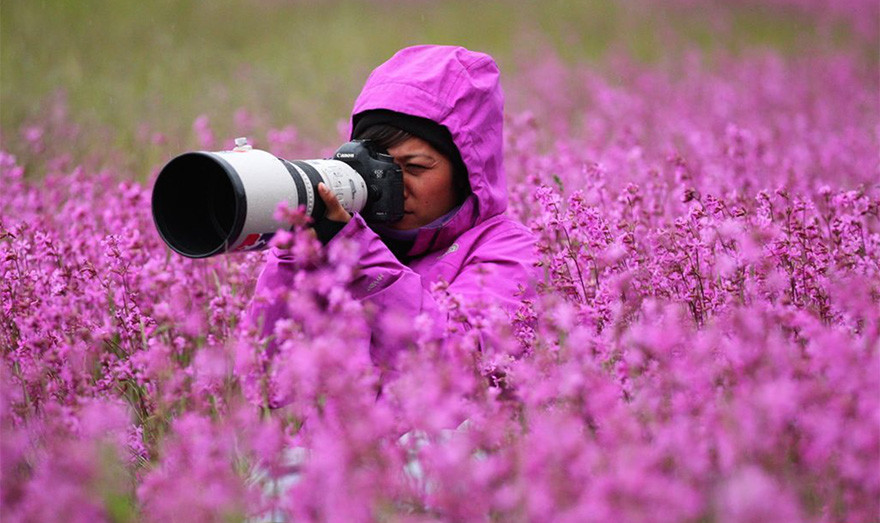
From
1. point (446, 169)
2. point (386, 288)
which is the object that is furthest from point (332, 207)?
point (446, 169)

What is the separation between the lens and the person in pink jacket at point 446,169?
329cm

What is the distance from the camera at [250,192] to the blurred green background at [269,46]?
313 centimetres

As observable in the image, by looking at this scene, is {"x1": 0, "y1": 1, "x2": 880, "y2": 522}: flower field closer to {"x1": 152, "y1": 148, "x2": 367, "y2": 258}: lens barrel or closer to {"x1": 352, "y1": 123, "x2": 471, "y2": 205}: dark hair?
{"x1": 152, "y1": 148, "x2": 367, "y2": 258}: lens barrel

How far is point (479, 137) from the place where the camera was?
3.45 metres

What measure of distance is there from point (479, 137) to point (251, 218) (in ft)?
4.03

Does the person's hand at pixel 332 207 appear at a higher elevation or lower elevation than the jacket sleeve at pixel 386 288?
higher

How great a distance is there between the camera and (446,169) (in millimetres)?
3404

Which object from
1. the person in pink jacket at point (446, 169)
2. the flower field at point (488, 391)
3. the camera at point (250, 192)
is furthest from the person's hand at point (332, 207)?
the person in pink jacket at point (446, 169)

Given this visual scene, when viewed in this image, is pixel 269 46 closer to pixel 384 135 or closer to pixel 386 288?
pixel 384 135

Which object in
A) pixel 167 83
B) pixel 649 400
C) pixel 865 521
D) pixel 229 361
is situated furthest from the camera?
pixel 167 83

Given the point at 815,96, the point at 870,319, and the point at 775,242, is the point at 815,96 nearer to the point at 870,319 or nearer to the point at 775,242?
the point at 775,242

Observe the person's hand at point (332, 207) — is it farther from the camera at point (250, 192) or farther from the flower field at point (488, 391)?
the flower field at point (488, 391)

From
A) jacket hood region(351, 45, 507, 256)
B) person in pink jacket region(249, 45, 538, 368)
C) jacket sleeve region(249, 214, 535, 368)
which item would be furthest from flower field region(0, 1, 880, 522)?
jacket hood region(351, 45, 507, 256)

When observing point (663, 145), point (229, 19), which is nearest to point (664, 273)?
point (663, 145)
